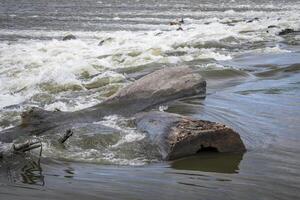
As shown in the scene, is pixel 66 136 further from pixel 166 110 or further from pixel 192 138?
pixel 166 110

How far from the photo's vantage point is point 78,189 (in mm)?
4969

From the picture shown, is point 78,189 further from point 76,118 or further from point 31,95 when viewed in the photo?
point 31,95

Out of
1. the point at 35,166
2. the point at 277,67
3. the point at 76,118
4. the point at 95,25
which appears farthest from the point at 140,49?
the point at 95,25

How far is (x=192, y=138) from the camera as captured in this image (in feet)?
19.8

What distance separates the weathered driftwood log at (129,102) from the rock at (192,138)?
1677mm

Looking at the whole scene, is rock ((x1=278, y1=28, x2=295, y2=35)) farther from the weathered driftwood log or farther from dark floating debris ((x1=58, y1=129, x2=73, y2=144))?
dark floating debris ((x1=58, y1=129, x2=73, y2=144))

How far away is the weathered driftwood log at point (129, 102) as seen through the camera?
712cm

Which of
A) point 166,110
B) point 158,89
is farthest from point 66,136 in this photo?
point 158,89

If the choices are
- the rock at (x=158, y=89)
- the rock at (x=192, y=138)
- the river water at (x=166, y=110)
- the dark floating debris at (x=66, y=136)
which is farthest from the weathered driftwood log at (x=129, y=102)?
the rock at (x=192, y=138)

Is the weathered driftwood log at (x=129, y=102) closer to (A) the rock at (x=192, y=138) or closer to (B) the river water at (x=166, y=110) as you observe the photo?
(B) the river water at (x=166, y=110)

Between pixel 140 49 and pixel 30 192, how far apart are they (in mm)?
12760

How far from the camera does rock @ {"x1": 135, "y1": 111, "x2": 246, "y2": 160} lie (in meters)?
5.98

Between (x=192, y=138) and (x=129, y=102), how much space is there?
287cm

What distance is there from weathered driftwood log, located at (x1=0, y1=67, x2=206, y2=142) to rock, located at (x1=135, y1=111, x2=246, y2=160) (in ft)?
5.50
